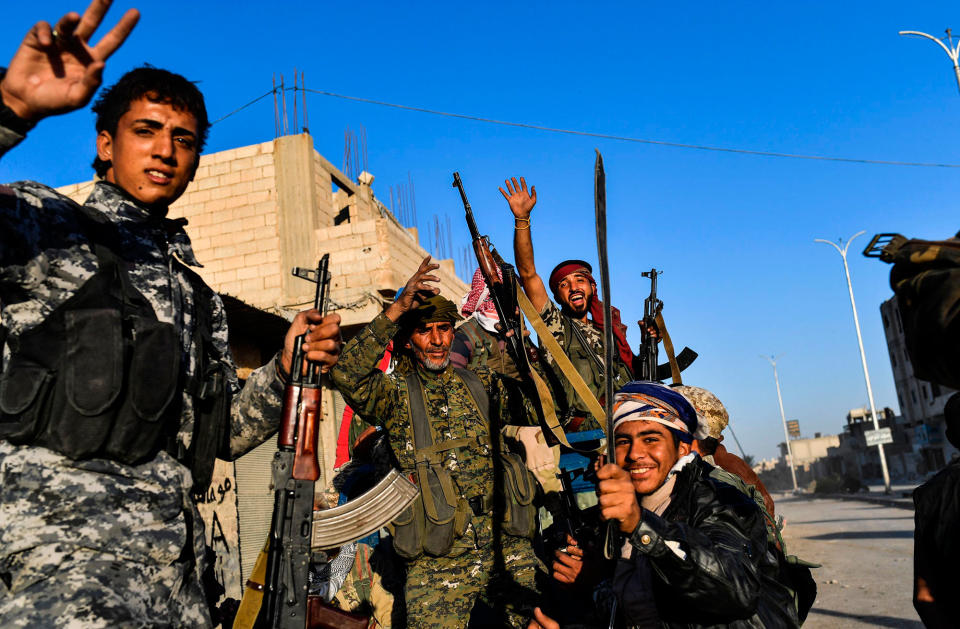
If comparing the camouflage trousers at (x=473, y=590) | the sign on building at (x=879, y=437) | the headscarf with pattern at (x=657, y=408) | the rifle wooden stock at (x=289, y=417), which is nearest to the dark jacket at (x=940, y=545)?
the headscarf with pattern at (x=657, y=408)

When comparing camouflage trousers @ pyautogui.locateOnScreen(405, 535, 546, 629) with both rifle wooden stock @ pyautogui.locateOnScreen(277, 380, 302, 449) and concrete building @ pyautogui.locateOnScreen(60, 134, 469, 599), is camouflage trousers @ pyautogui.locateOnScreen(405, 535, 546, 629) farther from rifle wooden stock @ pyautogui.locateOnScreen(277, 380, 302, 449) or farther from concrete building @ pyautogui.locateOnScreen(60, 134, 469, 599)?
concrete building @ pyautogui.locateOnScreen(60, 134, 469, 599)

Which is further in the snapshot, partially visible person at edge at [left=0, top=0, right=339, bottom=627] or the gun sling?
the gun sling

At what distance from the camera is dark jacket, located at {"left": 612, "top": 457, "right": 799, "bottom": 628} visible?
2354 millimetres

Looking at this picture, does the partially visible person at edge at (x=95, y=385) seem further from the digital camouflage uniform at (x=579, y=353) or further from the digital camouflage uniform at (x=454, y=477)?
the digital camouflage uniform at (x=579, y=353)

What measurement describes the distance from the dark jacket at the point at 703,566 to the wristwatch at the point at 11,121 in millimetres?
1966

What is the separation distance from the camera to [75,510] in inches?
70.6

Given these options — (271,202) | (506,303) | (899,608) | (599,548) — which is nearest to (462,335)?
(506,303)

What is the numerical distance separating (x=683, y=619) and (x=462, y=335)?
358 centimetres

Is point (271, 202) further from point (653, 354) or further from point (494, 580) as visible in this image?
point (494, 580)

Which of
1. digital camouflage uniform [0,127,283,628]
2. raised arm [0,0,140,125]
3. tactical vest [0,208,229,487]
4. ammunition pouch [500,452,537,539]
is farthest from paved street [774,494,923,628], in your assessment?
raised arm [0,0,140,125]

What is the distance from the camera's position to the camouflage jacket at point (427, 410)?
3.96 m

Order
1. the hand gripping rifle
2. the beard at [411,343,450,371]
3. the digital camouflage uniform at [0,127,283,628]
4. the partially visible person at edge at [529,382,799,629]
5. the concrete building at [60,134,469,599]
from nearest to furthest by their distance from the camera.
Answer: the digital camouflage uniform at [0,127,283,628] < the partially visible person at edge at [529,382,799,629] < the hand gripping rifle < the beard at [411,343,450,371] < the concrete building at [60,134,469,599]

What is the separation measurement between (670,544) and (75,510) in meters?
1.69

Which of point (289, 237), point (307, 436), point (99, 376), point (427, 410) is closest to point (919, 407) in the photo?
point (289, 237)
